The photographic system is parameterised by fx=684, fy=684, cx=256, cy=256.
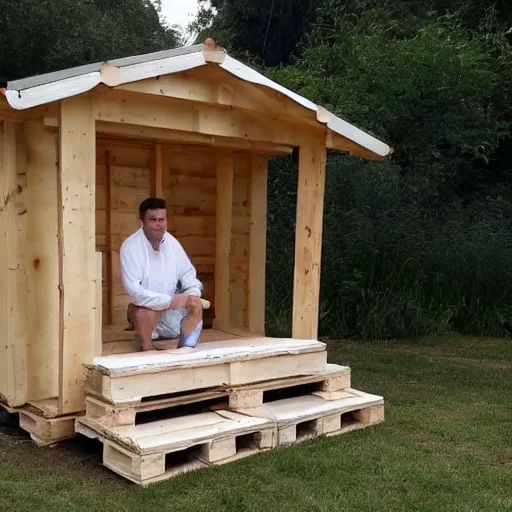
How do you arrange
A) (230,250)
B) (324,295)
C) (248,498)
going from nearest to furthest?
(248,498)
(230,250)
(324,295)

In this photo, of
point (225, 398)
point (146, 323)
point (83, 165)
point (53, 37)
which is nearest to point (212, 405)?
point (225, 398)

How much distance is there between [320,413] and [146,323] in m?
1.53

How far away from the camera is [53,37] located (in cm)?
1562

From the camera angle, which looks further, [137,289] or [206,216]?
[206,216]

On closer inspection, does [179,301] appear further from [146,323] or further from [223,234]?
[223,234]

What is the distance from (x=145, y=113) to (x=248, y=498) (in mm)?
2848

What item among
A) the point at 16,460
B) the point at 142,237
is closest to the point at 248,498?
the point at 16,460

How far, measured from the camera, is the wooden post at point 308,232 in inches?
240

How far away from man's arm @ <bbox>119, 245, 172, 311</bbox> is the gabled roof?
144 centimetres

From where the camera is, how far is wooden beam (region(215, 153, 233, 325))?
296 inches

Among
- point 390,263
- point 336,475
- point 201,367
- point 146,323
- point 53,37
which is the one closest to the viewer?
point 336,475

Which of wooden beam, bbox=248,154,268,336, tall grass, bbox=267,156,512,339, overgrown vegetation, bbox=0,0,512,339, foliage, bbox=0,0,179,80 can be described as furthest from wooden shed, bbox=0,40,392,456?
foliage, bbox=0,0,179,80

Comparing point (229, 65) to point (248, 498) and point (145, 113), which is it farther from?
point (248, 498)

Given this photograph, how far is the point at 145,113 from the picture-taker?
16.9 ft
